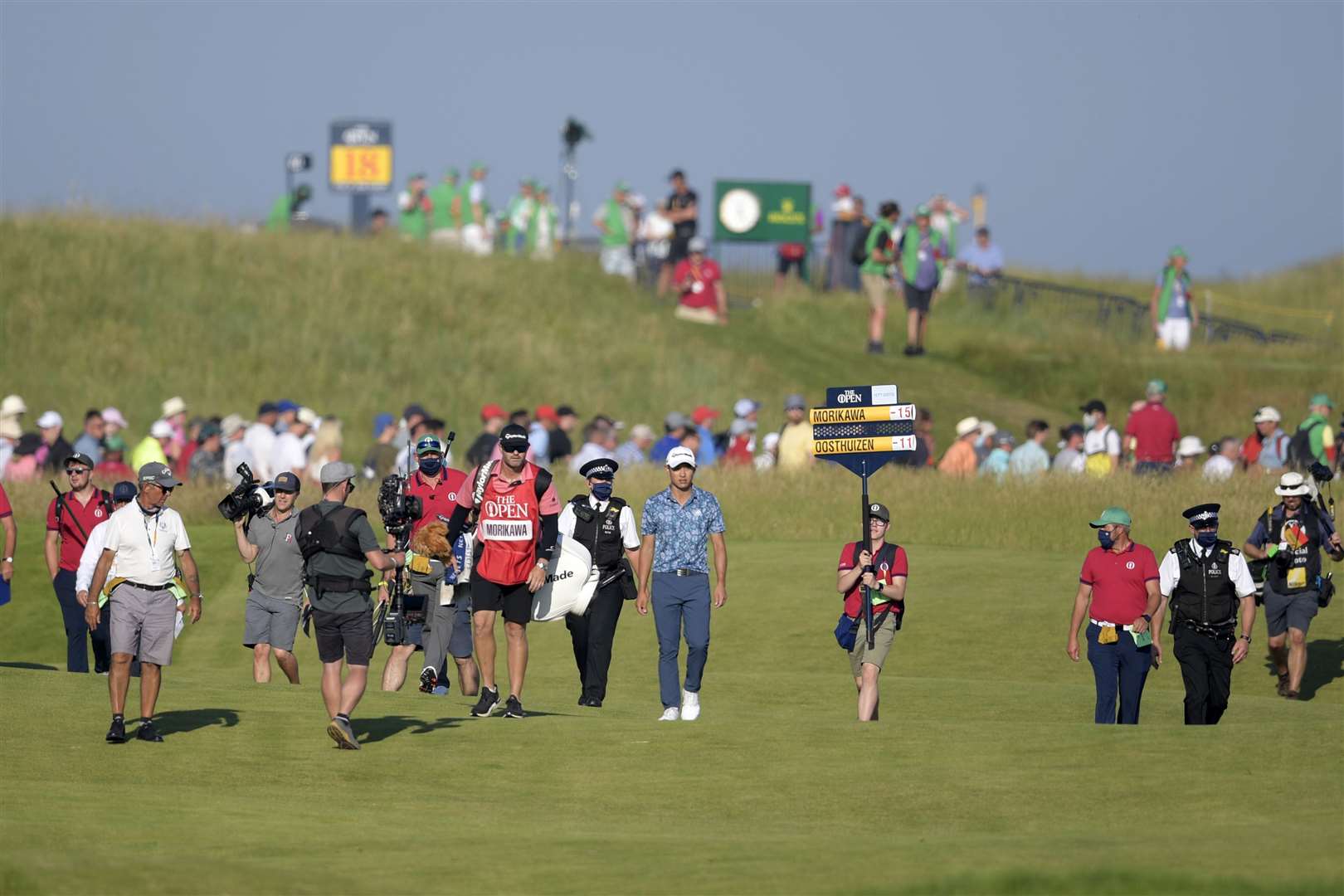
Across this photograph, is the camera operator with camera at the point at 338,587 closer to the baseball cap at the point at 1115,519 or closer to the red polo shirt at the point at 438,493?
the red polo shirt at the point at 438,493

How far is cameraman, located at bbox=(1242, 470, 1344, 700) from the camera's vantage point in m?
19.9

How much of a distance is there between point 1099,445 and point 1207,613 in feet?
35.5

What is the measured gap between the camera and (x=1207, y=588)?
1788 centimetres

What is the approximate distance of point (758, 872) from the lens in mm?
11148

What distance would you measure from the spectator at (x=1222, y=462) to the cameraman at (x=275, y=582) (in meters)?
12.2

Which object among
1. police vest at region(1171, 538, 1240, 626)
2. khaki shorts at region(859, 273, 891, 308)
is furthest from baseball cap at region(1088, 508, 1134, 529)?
khaki shorts at region(859, 273, 891, 308)

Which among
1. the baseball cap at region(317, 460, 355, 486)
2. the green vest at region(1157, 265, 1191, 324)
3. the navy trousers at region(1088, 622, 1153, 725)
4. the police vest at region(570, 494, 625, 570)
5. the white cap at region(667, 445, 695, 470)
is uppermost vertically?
the green vest at region(1157, 265, 1191, 324)

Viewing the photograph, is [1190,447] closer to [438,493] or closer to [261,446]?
[261,446]

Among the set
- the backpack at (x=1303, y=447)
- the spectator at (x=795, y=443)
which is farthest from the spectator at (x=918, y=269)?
the backpack at (x=1303, y=447)

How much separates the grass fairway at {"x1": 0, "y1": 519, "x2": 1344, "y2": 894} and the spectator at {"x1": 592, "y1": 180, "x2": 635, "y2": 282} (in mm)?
22748

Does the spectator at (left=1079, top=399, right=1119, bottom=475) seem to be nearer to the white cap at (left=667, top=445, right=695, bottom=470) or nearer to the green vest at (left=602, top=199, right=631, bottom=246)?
the white cap at (left=667, top=445, right=695, bottom=470)

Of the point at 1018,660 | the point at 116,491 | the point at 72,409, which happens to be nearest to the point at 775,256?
the point at 72,409

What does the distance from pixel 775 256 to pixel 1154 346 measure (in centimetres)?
847

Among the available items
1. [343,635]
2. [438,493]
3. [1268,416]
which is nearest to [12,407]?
[438,493]
